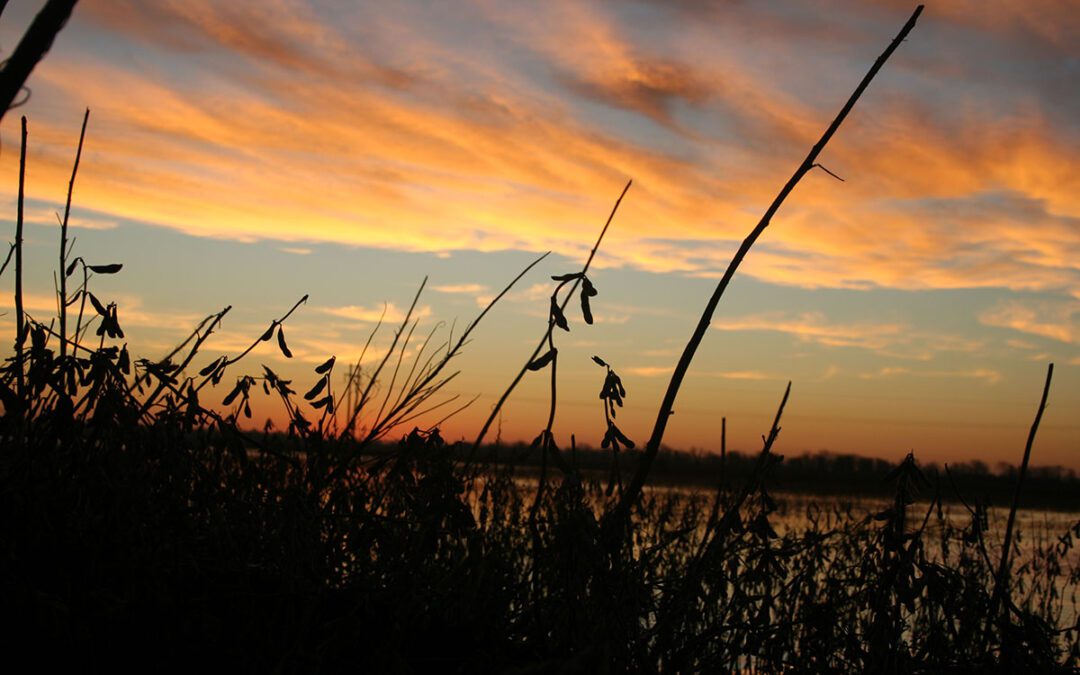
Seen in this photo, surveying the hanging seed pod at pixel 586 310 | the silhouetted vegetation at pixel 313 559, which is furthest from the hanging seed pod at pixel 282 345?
the hanging seed pod at pixel 586 310

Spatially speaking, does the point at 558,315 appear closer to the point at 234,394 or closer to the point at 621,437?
the point at 621,437

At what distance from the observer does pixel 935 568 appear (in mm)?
2988

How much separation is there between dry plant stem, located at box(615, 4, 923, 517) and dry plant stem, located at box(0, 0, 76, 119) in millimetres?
1422

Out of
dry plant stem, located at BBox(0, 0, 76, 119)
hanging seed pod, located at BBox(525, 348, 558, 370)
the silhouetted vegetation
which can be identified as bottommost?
the silhouetted vegetation

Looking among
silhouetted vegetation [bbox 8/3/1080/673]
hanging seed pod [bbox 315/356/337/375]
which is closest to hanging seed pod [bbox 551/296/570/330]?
silhouetted vegetation [bbox 8/3/1080/673]

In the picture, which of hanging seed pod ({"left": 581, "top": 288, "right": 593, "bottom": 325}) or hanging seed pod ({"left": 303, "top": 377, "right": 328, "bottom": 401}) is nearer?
hanging seed pod ({"left": 581, "top": 288, "right": 593, "bottom": 325})

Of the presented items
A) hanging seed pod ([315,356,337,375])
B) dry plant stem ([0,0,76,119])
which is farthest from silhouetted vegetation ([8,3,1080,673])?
dry plant stem ([0,0,76,119])

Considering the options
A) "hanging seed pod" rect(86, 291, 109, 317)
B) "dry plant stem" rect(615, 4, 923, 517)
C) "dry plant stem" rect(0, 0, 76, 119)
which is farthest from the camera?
"hanging seed pod" rect(86, 291, 109, 317)

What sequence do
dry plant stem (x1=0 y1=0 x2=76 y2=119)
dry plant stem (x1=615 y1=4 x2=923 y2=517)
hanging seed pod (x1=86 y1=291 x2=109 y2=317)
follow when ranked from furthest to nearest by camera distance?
1. hanging seed pod (x1=86 y1=291 x2=109 y2=317)
2. dry plant stem (x1=615 y1=4 x2=923 y2=517)
3. dry plant stem (x1=0 y1=0 x2=76 y2=119)

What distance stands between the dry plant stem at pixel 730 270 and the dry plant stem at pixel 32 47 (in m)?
1.42

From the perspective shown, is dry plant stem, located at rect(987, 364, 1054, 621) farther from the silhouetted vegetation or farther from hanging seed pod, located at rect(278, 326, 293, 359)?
hanging seed pod, located at rect(278, 326, 293, 359)

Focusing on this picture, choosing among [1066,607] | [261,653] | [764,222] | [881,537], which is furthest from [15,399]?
[1066,607]

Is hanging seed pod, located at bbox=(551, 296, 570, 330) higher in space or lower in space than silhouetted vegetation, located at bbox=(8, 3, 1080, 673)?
higher

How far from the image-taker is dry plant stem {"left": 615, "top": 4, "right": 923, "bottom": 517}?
2.15 meters
